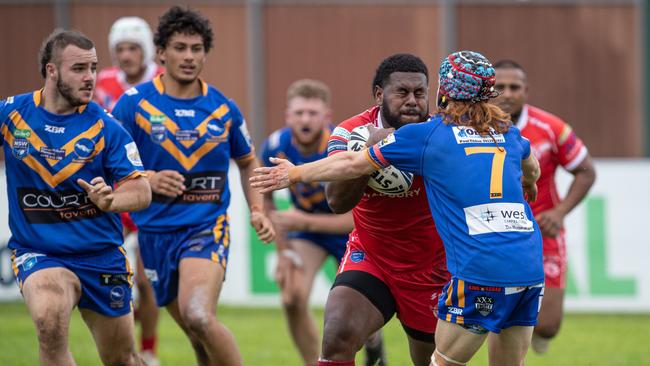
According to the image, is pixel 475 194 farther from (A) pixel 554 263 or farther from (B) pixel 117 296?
(A) pixel 554 263

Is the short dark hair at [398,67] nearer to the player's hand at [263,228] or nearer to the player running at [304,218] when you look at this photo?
the player's hand at [263,228]

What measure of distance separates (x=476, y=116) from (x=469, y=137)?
0.14 meters

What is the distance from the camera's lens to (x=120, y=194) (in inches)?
263

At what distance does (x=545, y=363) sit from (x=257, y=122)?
8494 millimetres

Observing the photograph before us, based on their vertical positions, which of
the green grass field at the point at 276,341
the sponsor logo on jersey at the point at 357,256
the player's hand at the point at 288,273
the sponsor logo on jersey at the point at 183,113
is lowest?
the green grass field at the point at 276,341

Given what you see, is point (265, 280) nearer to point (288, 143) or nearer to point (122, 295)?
point (288, 143)

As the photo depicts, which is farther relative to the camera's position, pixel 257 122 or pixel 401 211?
pixel 257 122

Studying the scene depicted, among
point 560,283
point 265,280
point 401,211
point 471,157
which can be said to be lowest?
point 265,280

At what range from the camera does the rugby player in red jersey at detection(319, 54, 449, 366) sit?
254 inches

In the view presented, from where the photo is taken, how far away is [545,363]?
9.77m

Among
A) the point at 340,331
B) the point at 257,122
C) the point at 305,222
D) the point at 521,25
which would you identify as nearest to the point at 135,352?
the point at 340,331

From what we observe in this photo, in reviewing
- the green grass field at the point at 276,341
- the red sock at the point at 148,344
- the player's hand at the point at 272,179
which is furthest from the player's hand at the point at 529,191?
the red sock at the point at 148,344

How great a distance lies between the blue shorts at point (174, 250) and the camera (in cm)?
763

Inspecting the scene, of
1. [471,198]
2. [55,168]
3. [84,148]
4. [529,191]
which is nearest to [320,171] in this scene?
[471,198]
